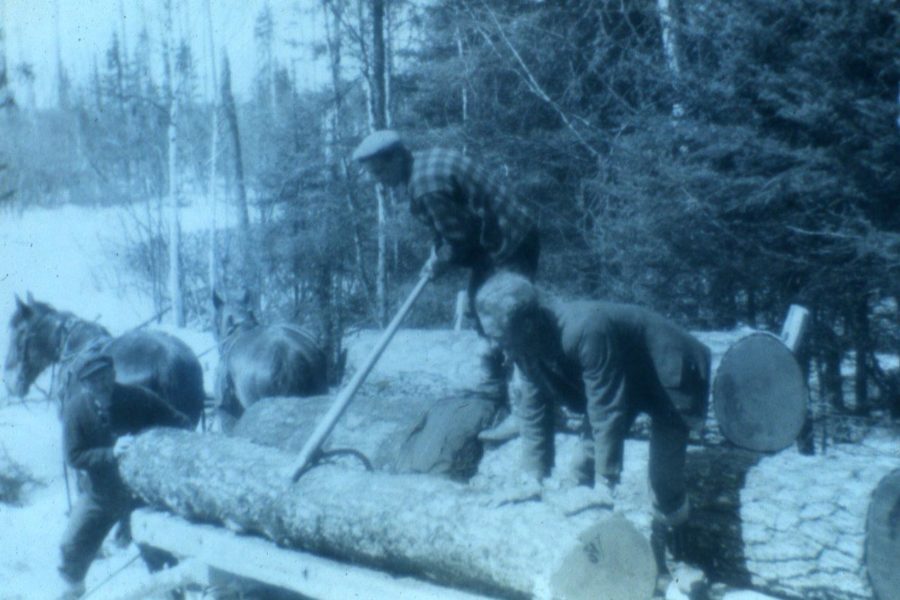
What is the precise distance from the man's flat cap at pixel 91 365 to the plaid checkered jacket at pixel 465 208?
8.17 ft

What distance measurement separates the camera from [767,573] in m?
3.74

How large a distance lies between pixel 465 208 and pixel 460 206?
1.5 inches

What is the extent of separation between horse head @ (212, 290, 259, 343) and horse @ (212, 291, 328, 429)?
0.01m

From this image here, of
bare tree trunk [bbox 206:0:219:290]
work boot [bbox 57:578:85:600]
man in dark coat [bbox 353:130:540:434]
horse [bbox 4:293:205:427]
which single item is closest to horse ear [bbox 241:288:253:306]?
horse [bbox 4:293:205:427]

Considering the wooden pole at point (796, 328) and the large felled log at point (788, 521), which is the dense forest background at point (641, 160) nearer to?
the wooden pole at point (796, 328)

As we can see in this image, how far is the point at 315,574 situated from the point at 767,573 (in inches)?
89.0

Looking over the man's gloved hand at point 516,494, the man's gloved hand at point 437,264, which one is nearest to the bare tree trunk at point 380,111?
the man's gloved hand at point 437,264

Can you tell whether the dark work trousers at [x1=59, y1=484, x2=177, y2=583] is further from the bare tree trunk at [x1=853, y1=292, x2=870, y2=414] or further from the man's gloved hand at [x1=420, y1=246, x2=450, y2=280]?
the bare tree trunk at [x1=853, y1=292, x2=870, y2=414]

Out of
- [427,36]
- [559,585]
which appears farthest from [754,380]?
[427,36]

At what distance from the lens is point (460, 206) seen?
489 centimetres

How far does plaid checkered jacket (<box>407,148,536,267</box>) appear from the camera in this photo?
4820 mm

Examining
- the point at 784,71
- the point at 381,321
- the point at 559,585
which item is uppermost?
the point at 784,71

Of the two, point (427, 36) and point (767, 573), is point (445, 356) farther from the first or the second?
point (427, 36)

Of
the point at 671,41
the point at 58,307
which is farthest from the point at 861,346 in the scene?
the point at 58,307
